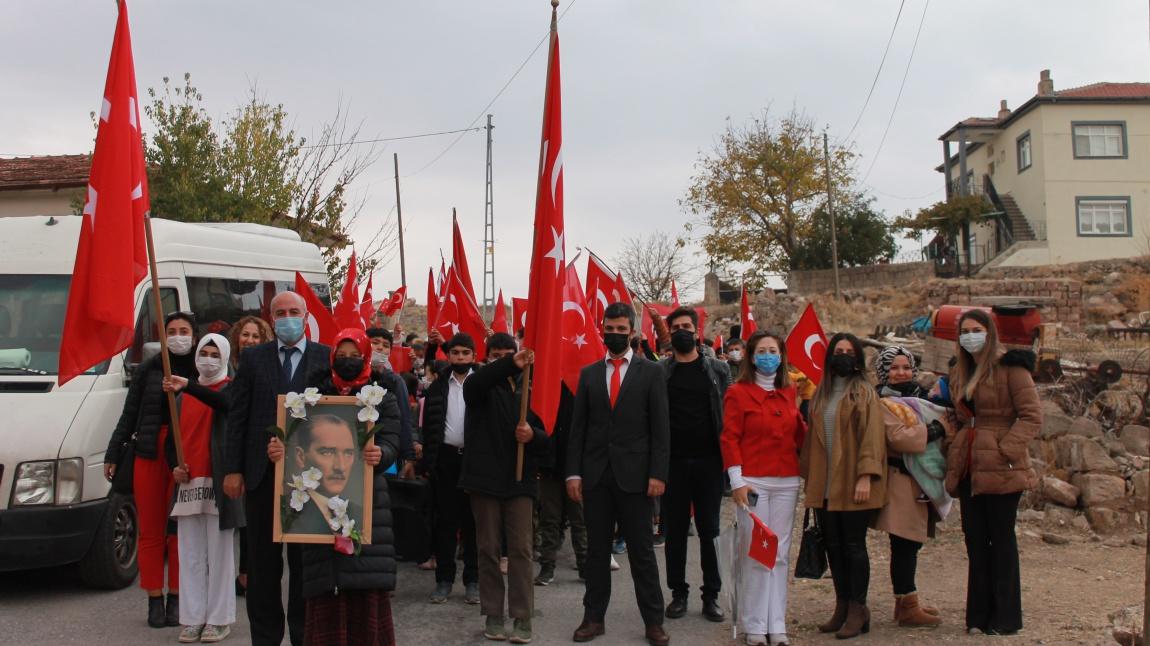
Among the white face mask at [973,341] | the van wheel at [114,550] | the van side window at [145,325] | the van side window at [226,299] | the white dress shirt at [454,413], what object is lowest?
the van wheel at [114,550]

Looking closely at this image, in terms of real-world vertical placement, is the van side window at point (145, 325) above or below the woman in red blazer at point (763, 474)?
above

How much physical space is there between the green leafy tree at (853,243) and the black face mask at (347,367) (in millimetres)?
40575

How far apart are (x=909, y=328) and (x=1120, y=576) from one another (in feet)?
71.4

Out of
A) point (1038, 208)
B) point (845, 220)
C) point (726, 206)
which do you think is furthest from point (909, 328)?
point (726, 206)

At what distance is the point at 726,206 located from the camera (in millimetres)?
52062

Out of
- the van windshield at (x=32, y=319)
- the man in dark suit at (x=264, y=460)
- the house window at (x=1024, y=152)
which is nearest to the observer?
the man in dark suit at (x=264, y=460)

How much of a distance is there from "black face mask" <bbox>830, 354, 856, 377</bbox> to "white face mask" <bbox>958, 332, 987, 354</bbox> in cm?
66

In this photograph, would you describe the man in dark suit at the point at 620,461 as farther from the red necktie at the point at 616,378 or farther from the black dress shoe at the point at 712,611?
the black dress shoe at the point at 712,611

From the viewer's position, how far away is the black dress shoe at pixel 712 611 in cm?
721

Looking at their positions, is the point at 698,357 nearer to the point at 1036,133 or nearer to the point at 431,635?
the point at 431,635

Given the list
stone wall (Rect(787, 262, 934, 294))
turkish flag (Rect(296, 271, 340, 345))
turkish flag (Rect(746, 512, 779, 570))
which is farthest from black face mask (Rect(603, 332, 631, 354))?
stone wall (Rect(787, 262, 934, 294))

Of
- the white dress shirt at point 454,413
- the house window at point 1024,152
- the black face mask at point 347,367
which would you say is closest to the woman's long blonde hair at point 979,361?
the white dress shirt at point 454,413

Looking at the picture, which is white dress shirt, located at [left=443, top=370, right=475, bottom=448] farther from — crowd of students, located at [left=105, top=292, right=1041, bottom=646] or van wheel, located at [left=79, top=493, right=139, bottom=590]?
van wheel, located at [left=79, top=493, right=139, bottom=590]

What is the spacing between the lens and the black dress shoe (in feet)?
23.6
